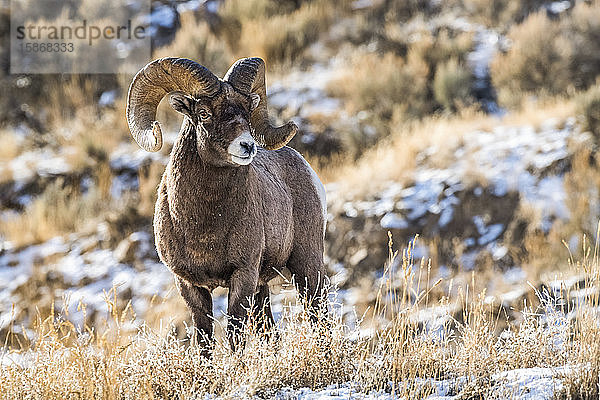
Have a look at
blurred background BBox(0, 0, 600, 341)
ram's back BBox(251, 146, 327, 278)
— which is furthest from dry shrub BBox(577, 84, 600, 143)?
ram's back BBox(251, 146, 327, 278)

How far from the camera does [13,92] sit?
48.1 feet

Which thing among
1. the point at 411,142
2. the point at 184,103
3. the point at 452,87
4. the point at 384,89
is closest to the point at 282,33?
the point at 384,89

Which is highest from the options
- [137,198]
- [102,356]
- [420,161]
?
[102,356]

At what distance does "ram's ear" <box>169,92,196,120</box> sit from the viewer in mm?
4327

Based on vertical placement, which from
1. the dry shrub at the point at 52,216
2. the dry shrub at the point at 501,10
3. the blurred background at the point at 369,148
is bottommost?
the dry shrub at the point at 52,216

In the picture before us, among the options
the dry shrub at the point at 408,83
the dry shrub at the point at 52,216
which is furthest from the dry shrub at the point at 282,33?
the dry shrub at the point at 52,216

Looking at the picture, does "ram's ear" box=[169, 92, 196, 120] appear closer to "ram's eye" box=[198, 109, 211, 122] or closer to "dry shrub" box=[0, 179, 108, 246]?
"ram's eye" box=[198, 109, 211, 122]

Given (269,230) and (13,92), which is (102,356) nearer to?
(269,230)

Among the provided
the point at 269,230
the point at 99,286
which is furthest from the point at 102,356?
the point at 99,286

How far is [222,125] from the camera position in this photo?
420 cm

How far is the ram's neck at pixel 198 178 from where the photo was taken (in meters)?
4.33

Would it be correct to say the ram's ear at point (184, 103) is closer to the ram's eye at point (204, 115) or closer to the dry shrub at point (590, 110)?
the ram's eye at point (204, 115)

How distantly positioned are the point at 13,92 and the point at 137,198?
5.07 m

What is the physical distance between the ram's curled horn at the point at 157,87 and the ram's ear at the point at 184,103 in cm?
4
